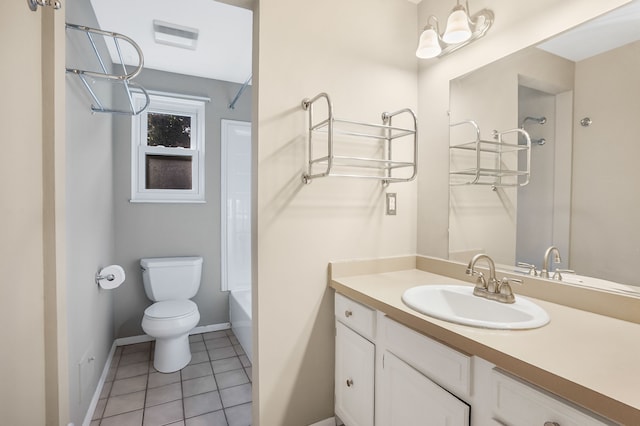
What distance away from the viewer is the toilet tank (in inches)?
103

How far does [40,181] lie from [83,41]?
114 cm

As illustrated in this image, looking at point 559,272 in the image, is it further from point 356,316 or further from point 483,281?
point 356,316

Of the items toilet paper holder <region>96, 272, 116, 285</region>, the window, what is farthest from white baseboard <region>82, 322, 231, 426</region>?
the window

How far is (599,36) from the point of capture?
113cm

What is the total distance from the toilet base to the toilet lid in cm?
18

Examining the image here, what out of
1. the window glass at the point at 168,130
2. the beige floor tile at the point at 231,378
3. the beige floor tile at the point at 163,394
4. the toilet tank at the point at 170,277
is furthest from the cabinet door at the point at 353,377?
the window glass at the point at 168,130

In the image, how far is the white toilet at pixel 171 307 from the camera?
224 centimetres

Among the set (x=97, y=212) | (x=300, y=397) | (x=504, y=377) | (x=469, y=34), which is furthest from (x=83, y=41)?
(x=504, y=377)

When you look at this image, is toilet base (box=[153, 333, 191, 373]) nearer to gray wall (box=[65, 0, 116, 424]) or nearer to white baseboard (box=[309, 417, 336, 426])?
gray wall (box=[65, 0, 116, 424])

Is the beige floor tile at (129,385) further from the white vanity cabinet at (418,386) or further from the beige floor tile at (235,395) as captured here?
the white vanity cabinet at (418,386)

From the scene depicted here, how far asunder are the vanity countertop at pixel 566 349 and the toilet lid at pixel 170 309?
5.29 feet

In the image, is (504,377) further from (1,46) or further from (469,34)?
(1,46)

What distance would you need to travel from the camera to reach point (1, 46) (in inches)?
34.7

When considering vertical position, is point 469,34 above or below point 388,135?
above
